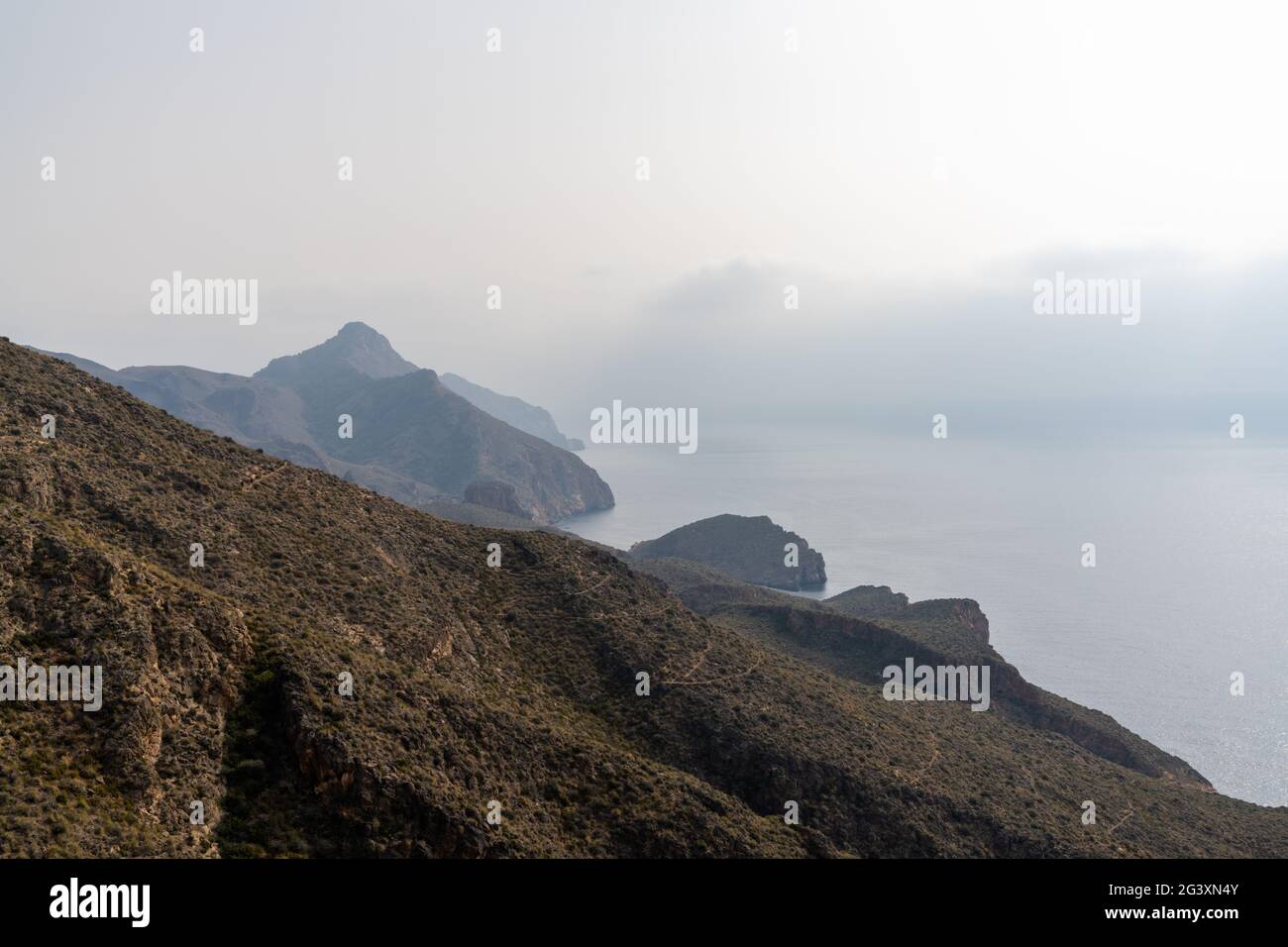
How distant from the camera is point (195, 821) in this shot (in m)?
17.7

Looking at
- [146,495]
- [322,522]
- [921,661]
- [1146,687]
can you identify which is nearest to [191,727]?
[146,495]

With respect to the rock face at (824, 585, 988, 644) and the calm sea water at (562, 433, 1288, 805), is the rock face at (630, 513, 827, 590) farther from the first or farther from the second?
the rock face at (824, 585, 988, 644)

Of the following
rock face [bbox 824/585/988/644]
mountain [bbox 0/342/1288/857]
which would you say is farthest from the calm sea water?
mountain [bbox 0/342/1288/857]

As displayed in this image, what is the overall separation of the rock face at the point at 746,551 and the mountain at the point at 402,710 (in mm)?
93043

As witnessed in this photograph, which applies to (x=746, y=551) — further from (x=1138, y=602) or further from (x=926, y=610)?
(x=926, y=610)

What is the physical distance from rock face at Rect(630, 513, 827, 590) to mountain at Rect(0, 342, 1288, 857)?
305ft

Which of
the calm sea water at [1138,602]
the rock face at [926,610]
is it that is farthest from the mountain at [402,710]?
the calm sea water at [1138,602]

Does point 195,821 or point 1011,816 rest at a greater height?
point 195,821

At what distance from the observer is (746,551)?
156m

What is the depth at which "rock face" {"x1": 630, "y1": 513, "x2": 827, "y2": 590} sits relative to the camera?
146 m

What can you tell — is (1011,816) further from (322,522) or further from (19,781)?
(19,781)

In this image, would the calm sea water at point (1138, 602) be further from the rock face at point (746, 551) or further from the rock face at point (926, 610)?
the rock face at point (926, 610)

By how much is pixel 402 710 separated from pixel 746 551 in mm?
135890
